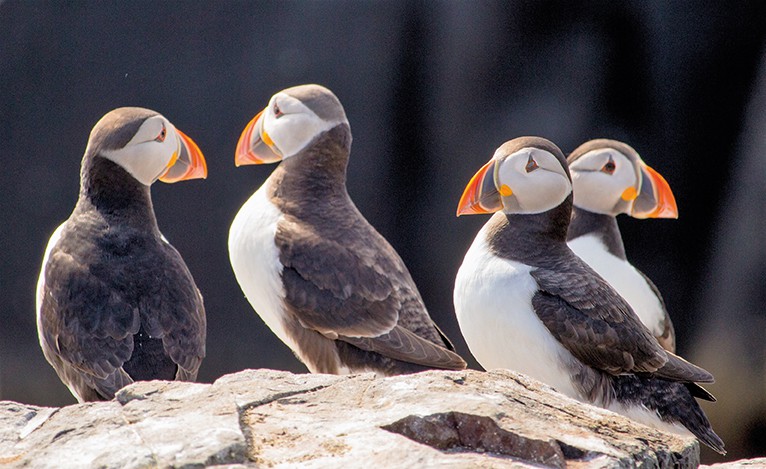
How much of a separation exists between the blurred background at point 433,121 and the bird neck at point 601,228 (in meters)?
1.24

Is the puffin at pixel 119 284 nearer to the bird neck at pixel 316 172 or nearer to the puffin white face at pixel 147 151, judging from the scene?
the puffin white face at pixel 147 151

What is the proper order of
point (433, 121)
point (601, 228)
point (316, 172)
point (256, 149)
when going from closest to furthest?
point (316, 172), point (256, 149), point (601, 228), point (433, 121)

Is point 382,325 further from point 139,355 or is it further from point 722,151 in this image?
point 722,151

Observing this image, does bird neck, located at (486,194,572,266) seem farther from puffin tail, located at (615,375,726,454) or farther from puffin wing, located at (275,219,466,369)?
puffin tail, located at (615,375,726,454)

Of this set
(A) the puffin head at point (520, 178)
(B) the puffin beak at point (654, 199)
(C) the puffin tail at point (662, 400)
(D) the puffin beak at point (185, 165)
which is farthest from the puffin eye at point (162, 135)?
(B) the puffin beak at point (654, 199)

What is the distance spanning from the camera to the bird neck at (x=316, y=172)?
17.5 ft

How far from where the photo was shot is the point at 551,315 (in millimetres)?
4617

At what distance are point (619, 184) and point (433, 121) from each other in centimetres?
166

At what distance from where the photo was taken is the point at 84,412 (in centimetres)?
296

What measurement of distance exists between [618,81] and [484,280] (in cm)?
302

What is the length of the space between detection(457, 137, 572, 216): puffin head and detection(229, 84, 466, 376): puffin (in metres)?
0.57

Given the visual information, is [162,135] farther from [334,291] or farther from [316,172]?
[334,291]

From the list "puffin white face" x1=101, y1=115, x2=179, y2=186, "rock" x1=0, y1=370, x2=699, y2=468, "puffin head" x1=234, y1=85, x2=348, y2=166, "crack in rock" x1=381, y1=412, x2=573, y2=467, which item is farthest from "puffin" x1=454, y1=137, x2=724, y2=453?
"crack in rock" x1=381, y1=412, x2=573, y2=467

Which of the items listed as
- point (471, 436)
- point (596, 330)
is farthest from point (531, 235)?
point (471, 436)
